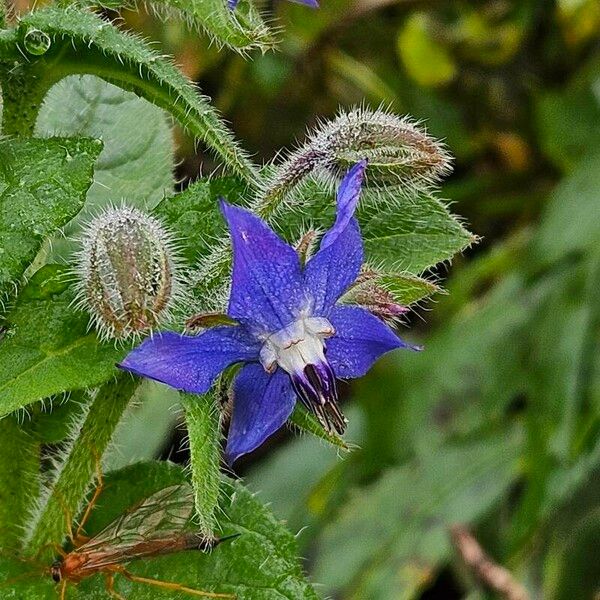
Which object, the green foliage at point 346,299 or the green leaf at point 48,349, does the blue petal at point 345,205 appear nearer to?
the green foliage at point 346,299

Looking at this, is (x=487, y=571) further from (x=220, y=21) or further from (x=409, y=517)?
(x=220, y=21)

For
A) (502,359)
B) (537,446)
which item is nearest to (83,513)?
(537,446)

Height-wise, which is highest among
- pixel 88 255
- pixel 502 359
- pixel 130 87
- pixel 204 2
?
pixel 204 2

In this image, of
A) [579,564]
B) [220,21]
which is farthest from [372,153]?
[579,564]

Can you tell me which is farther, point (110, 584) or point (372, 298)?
point (110, 584)

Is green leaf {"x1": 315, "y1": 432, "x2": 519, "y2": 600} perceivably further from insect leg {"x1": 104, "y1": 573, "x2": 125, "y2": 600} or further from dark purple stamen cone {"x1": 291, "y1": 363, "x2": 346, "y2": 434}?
dark purple stamen cone {"x1": 291, "y1": 363, "x2": 346, "y2": 434}

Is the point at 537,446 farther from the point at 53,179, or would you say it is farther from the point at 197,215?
the point at 53,179
